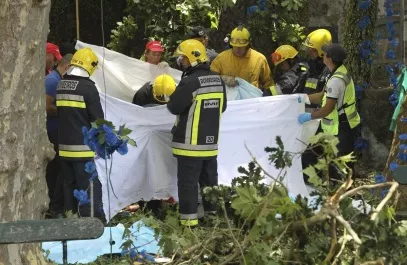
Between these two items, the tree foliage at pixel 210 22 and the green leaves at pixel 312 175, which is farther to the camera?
the tree foliage at pixel 210 22

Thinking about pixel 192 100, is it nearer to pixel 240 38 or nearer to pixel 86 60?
pixel 86 60

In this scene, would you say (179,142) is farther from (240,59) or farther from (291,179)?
(240,59)

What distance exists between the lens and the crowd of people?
24.6 ft

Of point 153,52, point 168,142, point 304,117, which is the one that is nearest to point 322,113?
point 304,117

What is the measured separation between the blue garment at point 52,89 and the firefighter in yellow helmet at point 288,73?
1.98 metres

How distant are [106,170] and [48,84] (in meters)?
1.46

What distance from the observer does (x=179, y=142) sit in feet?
24.8

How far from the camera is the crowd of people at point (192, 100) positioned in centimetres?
751

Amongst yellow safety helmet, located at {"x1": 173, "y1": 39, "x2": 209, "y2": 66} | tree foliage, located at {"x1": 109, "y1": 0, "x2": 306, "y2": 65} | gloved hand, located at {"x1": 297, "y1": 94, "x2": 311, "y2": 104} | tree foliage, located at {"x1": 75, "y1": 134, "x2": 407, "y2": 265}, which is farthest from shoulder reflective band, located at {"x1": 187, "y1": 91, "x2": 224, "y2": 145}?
tree foliage, located at {"x1": 75, "y1": 134, "x2": 407, "y2": 265}

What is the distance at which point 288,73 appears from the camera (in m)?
8.95

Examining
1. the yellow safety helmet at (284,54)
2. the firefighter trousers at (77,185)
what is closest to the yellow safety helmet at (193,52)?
the firefighter trousers at (77,185)

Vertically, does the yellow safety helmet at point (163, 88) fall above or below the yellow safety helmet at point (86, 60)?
below

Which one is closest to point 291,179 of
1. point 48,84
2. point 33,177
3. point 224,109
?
point 224,109

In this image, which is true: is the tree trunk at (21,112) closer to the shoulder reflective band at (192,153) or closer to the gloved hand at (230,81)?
the shoulder reflective band at (192,153)
